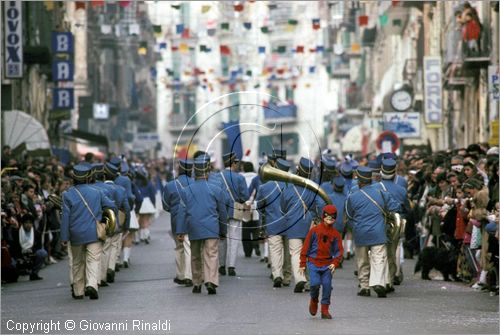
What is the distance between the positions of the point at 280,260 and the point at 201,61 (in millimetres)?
87170

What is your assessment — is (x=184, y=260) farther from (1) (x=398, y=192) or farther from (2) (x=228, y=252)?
(1) (x=398, y=192)

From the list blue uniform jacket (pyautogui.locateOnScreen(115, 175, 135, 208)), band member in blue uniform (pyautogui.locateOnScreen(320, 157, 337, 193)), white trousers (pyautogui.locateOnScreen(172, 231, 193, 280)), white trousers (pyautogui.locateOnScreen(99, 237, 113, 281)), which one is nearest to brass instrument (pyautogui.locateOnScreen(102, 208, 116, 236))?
white trousers (pyautogui.locateOnScreen(172, 231, 193, 280))

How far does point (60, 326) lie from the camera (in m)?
15.4

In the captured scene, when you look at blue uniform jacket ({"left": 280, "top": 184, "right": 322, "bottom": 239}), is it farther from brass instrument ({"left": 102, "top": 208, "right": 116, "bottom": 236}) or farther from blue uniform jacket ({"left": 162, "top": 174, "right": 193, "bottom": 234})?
brass instrument ({"left": 102, "top": 208, "right": 116, "bottom": 236})

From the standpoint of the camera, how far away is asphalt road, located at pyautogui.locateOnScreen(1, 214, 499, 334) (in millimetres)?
15109

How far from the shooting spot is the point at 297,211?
20328 millimetres

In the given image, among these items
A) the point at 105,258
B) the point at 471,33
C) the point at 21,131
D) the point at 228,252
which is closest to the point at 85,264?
the point at 105,258

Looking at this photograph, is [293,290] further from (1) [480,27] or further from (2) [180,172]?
(1) [480,27]

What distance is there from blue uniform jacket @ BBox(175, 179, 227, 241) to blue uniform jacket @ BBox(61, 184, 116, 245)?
4.06 ft

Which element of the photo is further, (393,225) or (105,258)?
(105,258)

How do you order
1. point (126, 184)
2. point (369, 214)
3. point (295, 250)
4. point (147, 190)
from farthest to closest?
point (147, 190), point (126, 184), point (295, 250), point (369, 214)

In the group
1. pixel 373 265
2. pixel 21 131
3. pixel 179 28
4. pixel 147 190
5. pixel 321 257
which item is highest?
pixel 179 28

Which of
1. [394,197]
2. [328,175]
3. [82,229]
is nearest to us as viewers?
[82,229]

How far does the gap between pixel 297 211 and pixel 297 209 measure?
1.6 inches
